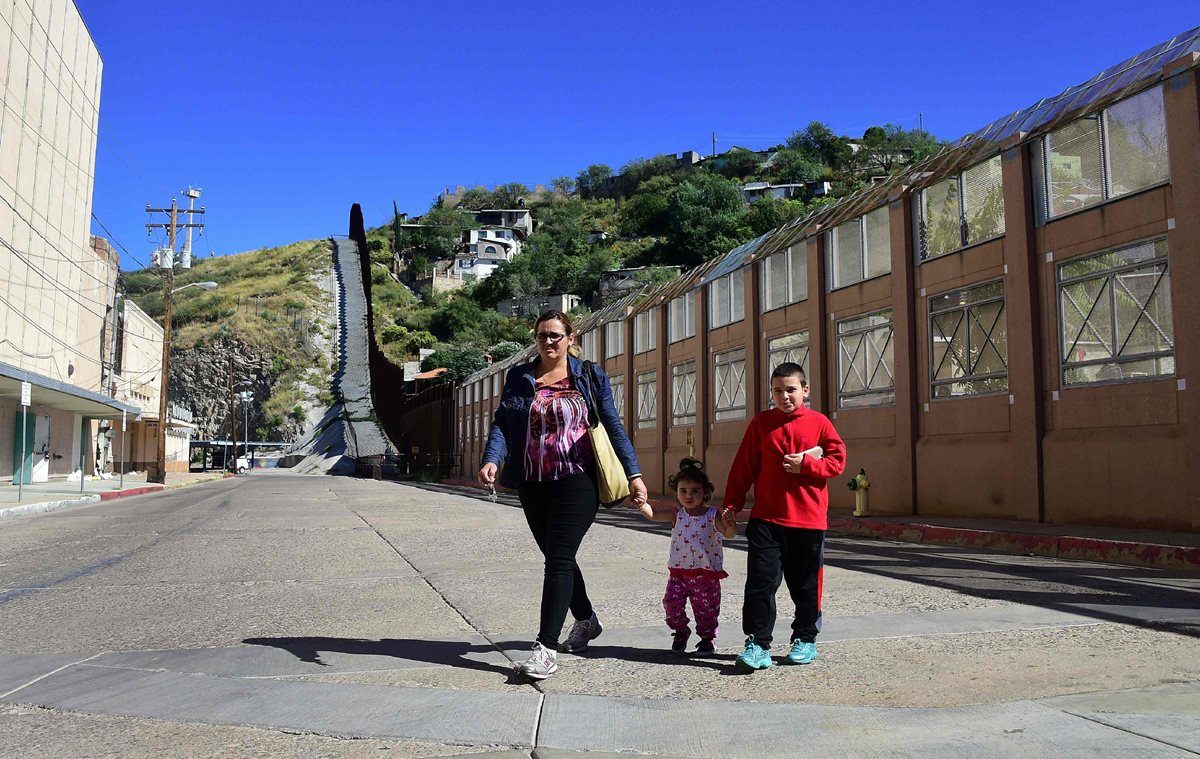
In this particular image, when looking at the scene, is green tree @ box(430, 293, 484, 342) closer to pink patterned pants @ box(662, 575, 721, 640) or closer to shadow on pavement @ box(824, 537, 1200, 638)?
shadow on pavement @ box(824, 537, 1200, 638)

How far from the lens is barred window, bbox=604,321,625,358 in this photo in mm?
34562

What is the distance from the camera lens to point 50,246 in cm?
4203

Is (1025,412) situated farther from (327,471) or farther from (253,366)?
(253,366)

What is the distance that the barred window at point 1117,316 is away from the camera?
45.1 ft

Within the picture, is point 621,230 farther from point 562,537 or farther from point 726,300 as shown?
point 562,537

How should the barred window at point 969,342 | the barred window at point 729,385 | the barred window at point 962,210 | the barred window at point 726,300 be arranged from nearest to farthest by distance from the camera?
1. the barred window at point 969,342
2. the barred window at point 962,210
3. the barred window at point 729,385
4. the barred window at point 726,300

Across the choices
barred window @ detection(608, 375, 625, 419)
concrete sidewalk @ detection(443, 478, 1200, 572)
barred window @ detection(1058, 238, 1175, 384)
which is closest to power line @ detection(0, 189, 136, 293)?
barred window @ detection(608, 375, 625, 419)

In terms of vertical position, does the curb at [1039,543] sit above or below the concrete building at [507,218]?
below

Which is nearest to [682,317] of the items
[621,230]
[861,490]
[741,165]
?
[861,490]

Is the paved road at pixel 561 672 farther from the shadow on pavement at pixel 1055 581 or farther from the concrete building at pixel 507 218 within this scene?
the concrete building at pixel 507 218

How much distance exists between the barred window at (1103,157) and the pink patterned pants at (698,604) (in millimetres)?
11838

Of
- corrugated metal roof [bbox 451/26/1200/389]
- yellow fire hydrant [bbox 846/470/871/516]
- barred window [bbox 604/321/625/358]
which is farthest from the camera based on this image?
barred window [bbox 604/321/625/358]

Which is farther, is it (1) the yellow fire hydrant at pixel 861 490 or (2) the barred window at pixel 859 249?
(2) the barred window at pixel 859 249

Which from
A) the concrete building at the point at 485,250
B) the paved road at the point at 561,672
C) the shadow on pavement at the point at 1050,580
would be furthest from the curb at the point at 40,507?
the concrete building at the point at 485,250
